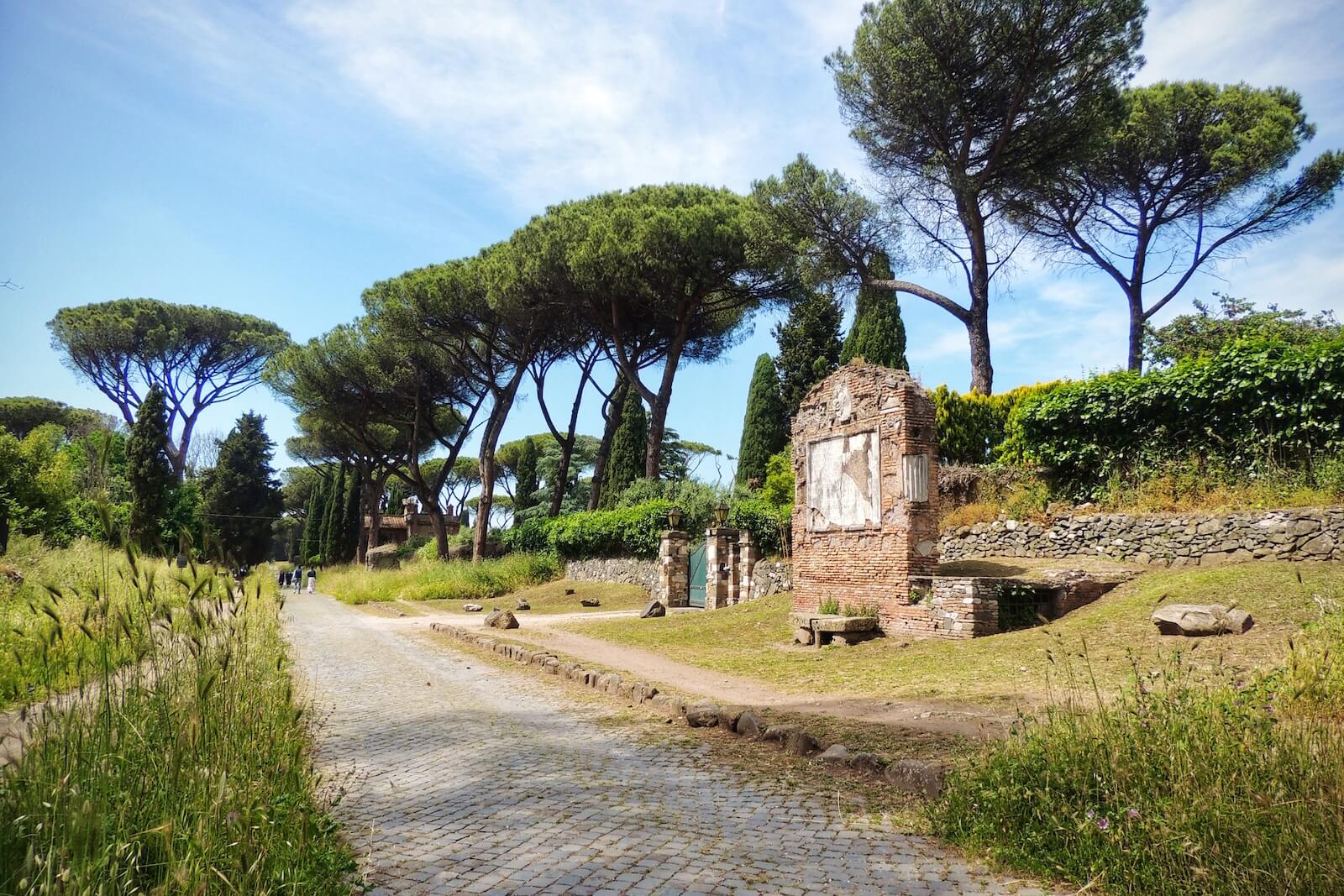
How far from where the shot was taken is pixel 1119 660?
7.72 metres

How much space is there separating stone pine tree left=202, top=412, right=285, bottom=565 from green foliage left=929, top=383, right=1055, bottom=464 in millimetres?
38826

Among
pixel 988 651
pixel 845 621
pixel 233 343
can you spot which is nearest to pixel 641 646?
pixel 845 621

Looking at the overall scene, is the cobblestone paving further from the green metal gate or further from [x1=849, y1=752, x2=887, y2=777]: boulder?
the green metal gate

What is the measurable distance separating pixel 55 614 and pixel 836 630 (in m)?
9.92

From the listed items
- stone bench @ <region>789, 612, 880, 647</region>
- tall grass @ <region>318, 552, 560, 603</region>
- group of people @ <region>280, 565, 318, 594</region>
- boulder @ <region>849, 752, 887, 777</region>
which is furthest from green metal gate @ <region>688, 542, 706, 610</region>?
group of people @ <region>280, 565, 318, 594</region>

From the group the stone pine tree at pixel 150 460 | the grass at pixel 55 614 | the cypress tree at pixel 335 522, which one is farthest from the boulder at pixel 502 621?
the cypress tree at pixel 335 522

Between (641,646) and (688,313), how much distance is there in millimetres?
14607

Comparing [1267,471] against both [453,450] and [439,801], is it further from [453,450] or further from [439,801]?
[453,450]

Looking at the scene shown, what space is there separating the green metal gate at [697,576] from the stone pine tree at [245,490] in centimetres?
3372

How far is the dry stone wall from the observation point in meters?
10.3

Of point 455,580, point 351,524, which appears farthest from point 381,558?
point 455,580

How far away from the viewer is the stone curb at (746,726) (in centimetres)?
462

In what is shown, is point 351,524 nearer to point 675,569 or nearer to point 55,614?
point 675,569

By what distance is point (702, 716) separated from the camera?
6.51 meters
